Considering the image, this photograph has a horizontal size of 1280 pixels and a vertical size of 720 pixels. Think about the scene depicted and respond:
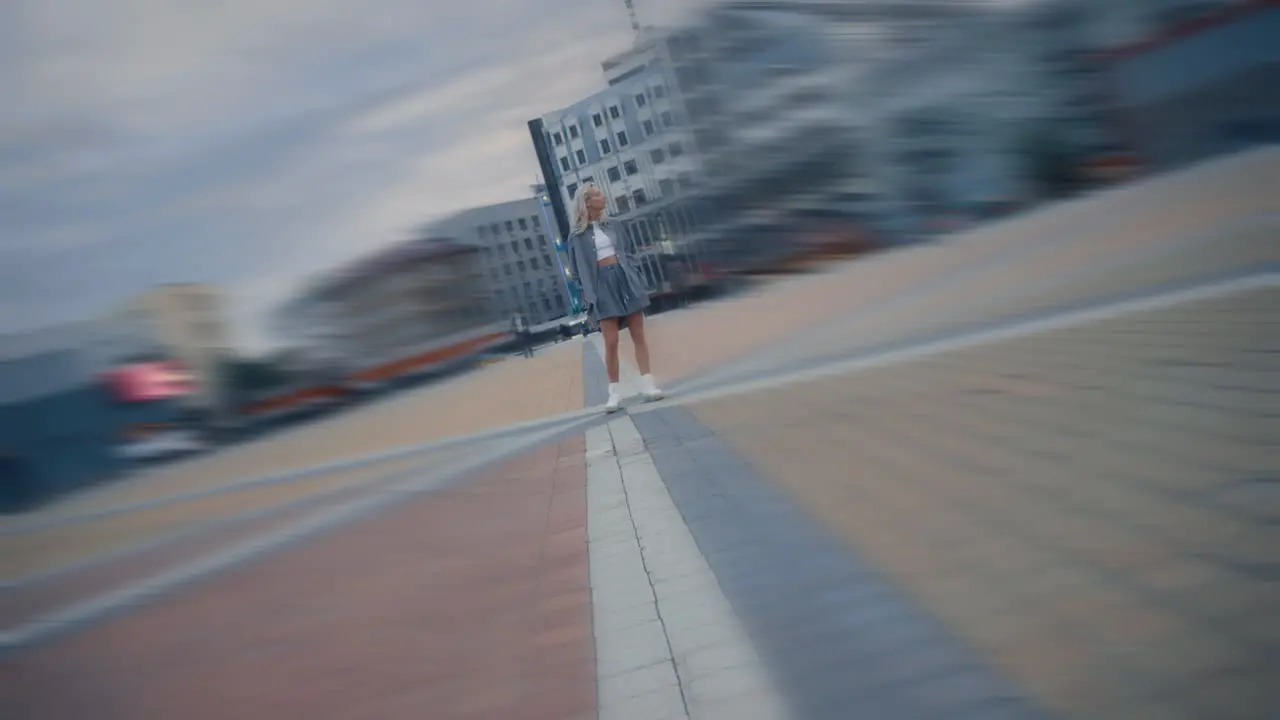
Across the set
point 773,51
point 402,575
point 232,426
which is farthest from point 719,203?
point 402,575

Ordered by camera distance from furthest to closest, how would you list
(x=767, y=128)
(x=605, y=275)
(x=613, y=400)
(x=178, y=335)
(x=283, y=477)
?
(x=767, y=128) < (x=613, y=400) < (x=605, y=275) < (x=283, y=477) < (x=178, y=335)

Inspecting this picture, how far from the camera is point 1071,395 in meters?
4.65

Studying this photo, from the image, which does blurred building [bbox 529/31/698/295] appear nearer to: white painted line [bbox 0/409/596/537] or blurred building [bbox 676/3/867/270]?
blurred building [bbox 676/3/867/270]

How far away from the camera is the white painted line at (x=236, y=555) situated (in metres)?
4.58

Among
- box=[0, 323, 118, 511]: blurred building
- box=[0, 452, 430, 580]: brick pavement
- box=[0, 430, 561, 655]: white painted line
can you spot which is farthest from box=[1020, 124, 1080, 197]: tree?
box=[0, 323, 118, 511]: blurred building

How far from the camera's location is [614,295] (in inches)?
303

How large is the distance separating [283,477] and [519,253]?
8.63 feet

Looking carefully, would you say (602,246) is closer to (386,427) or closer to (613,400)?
(613,400)

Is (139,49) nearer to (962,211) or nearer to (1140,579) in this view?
(1140,579)

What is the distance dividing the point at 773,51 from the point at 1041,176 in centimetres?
279

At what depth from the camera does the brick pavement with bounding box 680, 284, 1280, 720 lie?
7.48 ft

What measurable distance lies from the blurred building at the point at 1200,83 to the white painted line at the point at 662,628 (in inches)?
162

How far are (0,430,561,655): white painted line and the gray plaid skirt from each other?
0.90 m

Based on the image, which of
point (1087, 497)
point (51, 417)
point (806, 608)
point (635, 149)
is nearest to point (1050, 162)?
point (635, 149)
